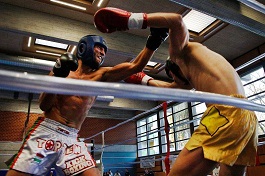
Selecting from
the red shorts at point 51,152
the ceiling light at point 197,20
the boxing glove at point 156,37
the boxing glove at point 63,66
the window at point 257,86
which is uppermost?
the ceiling light at point 197,20

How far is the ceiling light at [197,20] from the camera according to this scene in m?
5.04

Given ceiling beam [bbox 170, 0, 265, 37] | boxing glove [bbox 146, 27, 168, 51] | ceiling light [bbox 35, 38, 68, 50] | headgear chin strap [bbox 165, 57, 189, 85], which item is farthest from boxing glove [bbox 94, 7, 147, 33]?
ceiling light [bbox 35, 38, 68, 50]

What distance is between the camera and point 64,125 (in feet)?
5.21

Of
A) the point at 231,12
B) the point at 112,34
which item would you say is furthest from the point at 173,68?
the point at 112,34

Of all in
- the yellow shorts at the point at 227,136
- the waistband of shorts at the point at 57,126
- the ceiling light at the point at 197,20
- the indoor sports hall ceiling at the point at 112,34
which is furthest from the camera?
the ceiling light at the point at 197,20

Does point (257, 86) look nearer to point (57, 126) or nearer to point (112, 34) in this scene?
point (112, 34)

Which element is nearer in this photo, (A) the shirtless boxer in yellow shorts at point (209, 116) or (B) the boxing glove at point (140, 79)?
(A) the shirtless boxer in yellow shorts at point (209, 116)

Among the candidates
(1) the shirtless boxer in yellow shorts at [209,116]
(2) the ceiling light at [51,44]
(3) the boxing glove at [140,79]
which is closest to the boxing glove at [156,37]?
(1) the shirtless boxer in yellow shorts at [209,116]

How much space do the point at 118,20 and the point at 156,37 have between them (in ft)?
0.96

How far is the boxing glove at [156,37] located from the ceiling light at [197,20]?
3.78 metres

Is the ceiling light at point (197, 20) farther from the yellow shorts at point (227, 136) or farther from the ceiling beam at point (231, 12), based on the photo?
the yellow shorts at point (227, 136)

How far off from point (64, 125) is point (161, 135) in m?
8.82

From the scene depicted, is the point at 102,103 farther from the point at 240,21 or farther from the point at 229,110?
the point at 229,110

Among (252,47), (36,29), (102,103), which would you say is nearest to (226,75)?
(36,29)
